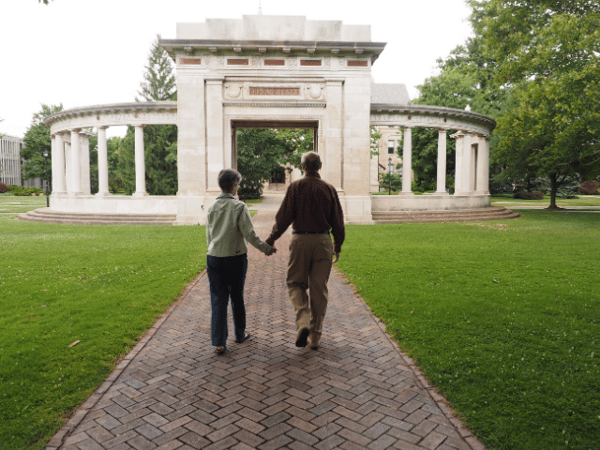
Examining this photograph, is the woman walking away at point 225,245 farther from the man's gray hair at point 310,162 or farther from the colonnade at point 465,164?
the colonnade at point 465,164

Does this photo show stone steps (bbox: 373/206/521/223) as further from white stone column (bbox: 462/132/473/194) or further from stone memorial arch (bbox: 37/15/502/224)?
white stone column (bbox: 462/132/473/194)

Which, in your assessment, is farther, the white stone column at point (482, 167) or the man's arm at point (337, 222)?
the white stone column at point (482, 167)

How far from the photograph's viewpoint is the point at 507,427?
3.73 meters

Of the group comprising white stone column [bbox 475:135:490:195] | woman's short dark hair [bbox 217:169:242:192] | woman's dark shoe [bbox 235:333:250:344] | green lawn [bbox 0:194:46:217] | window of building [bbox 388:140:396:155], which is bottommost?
woman's dark shoe [bbox 235:333:250:344]

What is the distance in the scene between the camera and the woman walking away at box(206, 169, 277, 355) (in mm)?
5266

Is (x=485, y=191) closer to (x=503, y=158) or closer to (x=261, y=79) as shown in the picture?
(x=503, y=158)

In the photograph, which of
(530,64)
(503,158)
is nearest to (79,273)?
(530,64)

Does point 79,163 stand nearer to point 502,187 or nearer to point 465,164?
point 465,164

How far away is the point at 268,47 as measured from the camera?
68.5 ft

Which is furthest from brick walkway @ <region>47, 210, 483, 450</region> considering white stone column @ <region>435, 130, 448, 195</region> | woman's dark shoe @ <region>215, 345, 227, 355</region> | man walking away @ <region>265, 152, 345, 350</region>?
white stone column @ <region>435, 130, 448, 195</region>

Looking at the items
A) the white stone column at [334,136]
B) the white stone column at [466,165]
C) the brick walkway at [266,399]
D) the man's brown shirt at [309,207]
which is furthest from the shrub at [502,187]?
the man's brown shirt at [309,207]

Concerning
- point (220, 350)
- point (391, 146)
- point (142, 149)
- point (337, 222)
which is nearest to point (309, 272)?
point (337, 222)

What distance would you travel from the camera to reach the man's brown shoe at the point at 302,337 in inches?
213

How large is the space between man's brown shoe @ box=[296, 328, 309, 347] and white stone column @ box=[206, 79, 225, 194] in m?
16.9
